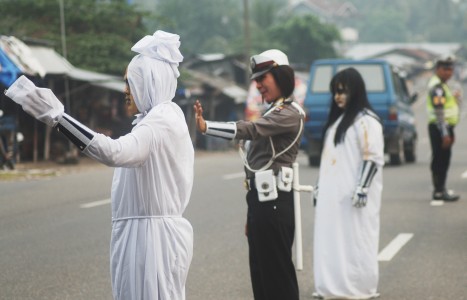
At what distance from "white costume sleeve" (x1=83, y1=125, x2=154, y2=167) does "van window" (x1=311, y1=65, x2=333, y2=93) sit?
1753 centimetres

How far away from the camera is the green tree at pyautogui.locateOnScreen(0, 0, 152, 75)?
96.2ft

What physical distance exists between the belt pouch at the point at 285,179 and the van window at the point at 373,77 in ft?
51.1

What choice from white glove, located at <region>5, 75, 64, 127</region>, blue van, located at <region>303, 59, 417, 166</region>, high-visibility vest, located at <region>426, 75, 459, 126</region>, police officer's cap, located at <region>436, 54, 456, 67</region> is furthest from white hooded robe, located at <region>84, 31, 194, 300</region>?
blue van, located at <region>303, 59, 417, 166</region>

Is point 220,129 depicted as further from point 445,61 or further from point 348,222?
point 445,61

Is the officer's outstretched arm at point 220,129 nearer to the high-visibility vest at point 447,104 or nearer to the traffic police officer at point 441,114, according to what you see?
the traffic police officer at point 441,114

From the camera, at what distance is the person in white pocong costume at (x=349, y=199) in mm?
7930

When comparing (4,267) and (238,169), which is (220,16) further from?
(4,267)

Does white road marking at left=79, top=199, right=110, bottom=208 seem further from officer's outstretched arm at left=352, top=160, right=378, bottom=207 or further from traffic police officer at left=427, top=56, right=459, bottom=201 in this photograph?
officer's outstretched arm at left=352, top=160, right=378, bottom=207

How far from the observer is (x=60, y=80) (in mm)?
24953

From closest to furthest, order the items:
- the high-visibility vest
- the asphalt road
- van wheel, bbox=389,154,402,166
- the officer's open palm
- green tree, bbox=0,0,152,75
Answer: the officer's open palm, the asphalt road, the high-visibility vest, van wheel, bbox=389,154,402,166, green tree, bbox=0,0,152,75

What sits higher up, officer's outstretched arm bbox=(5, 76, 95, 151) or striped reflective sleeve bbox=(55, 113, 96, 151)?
officer's outstretched arm bbox=(5, 76, 95, 151)

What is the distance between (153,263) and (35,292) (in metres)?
3.58

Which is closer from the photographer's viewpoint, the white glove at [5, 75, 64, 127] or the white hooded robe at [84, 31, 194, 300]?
the white glove at [5, 75, 64, 127]

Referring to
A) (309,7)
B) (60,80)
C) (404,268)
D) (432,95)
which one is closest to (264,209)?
(404,268)
